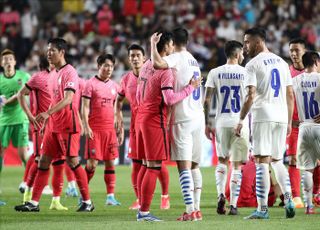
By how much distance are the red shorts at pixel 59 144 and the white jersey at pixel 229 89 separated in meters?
2.12

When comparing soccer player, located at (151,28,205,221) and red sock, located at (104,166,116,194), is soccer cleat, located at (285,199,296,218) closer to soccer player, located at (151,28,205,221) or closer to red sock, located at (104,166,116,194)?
soccer player, located at (151,28,205,221)

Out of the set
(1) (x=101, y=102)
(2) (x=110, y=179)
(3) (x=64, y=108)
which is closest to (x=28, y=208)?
(3) (x=64, y=108)

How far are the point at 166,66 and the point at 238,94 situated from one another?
2.17 m

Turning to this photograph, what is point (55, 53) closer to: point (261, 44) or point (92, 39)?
point (261, 44)

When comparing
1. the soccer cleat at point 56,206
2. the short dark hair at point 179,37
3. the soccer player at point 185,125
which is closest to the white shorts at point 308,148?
the soccer player at point 185,125

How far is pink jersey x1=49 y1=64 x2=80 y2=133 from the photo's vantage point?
A: 12914 millimetres

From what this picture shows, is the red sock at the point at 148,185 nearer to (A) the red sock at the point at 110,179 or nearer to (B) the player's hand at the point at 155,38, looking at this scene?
(B) the player's hand at the point at 155,38

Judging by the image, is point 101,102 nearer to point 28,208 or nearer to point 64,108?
point 64,108

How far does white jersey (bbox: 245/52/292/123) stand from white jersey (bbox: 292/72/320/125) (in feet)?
2.75

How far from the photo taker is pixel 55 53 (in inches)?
511

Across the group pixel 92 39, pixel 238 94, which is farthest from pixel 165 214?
pixel 92 39

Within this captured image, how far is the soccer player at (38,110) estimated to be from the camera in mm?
13492

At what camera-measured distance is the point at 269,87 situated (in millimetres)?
11930

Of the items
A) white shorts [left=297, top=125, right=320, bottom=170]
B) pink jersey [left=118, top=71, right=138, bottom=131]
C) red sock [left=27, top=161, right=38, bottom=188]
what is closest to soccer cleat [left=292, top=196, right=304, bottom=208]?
white shorts [left=297, top=125, right=320, bottom=170]
